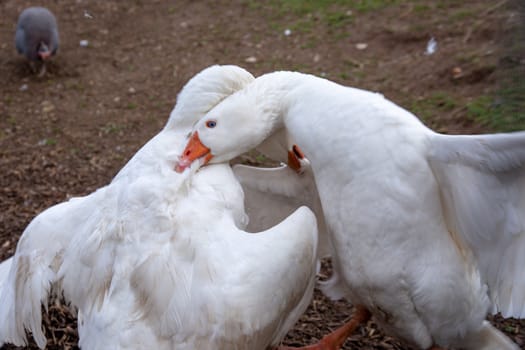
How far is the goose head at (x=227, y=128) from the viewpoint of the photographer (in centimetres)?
315

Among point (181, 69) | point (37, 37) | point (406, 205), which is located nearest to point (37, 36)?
point (37, 37)

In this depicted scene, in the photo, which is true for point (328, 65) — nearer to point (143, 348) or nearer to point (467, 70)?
point (467, 70)

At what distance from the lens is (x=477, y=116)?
5.38m

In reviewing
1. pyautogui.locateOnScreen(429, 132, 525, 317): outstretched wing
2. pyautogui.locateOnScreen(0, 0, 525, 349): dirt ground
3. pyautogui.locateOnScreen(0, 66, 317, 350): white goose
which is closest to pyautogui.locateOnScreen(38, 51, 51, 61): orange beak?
pyautogui.locateOnScreen(0, 0, 525, 349): dirt ground

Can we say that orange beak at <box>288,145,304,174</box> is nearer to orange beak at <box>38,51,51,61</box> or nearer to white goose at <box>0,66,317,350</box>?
white goose at <box>0,66,317,350</box>

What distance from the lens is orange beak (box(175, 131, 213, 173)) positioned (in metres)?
3.08

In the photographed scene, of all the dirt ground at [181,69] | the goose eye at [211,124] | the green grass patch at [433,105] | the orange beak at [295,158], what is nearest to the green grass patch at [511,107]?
the dirt ground at [181,69]

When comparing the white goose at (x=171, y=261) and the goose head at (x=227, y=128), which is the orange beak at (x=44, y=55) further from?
the goose head at (x=227, y=128)

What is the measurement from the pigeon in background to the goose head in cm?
501

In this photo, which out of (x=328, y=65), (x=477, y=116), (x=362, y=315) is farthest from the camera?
(x=328, y=65)

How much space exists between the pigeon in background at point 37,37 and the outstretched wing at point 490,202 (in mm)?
5874

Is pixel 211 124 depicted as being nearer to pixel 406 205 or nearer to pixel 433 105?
pixel 406 205

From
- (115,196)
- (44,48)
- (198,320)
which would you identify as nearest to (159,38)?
(44,48)

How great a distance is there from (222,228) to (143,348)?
23.5 inches
